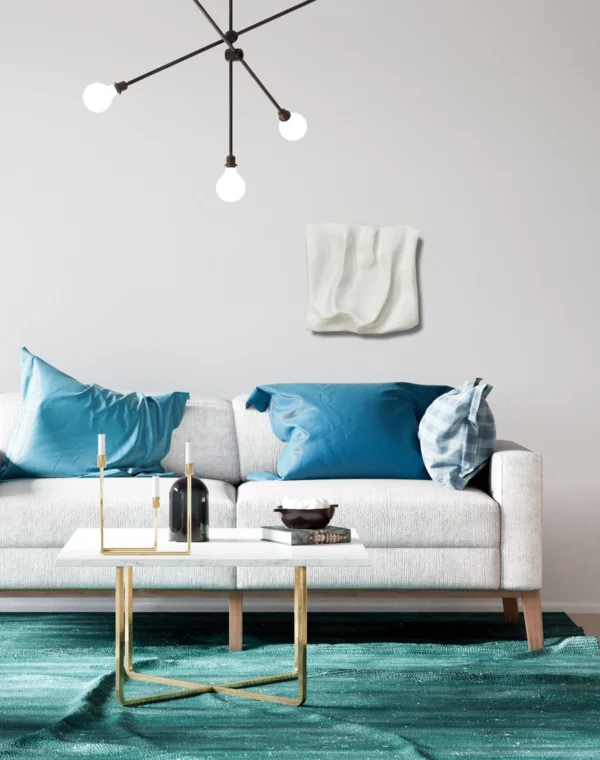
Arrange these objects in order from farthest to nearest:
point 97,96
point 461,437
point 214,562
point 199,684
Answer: point 461,437 → point 97,96 → point 199,684 → point 214,562

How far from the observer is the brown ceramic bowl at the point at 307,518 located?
2486mm

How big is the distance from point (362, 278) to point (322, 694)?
210 centimetres

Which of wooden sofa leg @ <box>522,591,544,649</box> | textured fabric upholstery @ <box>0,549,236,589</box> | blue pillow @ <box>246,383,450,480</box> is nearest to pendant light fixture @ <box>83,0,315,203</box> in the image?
blue pillow @ <box>246,383,450,480</box>

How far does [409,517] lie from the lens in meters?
3.05

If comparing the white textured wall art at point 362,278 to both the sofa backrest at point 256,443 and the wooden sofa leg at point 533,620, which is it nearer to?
the sofa backrest at point 256,443

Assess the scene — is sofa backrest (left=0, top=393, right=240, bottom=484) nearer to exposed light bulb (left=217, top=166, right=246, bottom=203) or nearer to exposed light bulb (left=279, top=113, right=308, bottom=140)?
exposed light bulb (left=217, top=166, right=246, bottom=203)

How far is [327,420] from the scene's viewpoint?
11.6 feet

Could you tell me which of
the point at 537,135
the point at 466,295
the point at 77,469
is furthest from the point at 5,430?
the point at 537,135

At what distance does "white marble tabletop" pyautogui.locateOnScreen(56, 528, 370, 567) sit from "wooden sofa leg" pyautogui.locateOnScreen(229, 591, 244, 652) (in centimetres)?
58

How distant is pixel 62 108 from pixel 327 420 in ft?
6.28

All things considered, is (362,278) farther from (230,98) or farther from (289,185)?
(230,98)

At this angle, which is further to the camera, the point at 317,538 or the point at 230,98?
the point at 230,98

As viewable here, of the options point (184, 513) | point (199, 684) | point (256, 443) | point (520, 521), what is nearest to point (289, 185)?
point (256, 443)

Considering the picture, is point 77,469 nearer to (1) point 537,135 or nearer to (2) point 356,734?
(2) point 356,734
